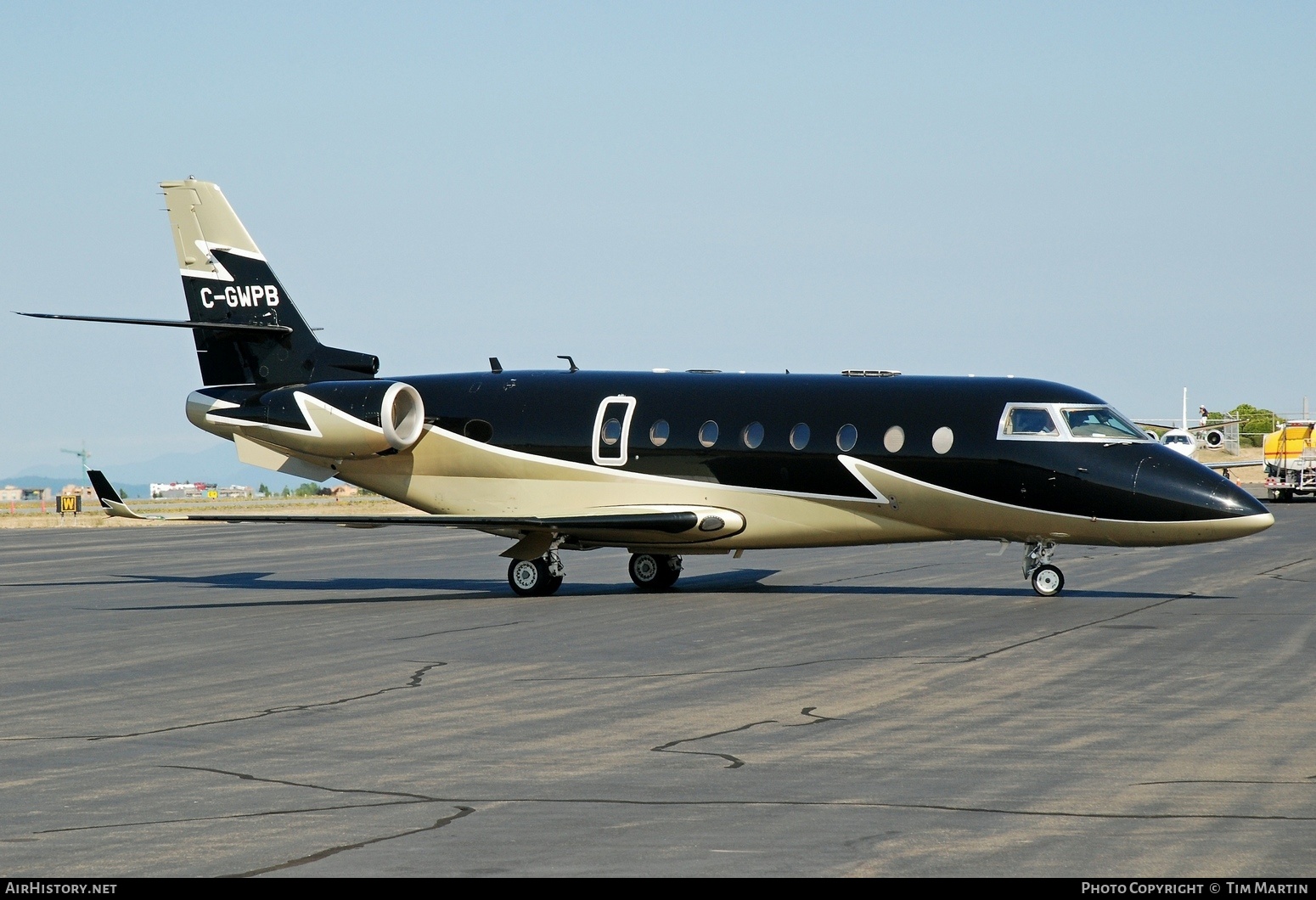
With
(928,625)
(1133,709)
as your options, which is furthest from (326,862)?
(928,625)

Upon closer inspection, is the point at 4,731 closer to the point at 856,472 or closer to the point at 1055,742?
the point at 1055,742

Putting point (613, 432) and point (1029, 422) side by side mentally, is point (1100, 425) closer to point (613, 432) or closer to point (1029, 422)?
point (1029, 422)

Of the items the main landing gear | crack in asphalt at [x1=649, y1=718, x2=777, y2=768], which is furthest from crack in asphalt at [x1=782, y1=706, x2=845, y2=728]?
the main landing gear

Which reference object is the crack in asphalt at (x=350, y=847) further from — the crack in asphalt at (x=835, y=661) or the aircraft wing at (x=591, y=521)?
the aircraft wing at (x=591, y=521)

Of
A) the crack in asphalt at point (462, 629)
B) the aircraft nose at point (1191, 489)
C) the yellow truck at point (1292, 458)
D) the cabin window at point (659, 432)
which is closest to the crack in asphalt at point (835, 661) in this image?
the aircraft nose at point (1191, 489)

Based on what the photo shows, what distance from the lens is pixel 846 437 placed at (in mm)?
21656

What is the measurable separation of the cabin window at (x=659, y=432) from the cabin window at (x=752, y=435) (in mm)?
1239

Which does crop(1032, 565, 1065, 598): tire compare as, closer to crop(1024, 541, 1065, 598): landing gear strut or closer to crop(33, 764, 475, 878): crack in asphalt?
crop(1024, 541, 1065, 598): landing gear strut

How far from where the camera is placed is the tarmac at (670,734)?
7.55 m

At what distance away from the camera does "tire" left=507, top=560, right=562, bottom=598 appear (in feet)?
75.9

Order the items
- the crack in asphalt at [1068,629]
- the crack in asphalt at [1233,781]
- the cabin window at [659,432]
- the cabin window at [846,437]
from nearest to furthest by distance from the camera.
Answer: the crack in asphalt at [1233,781] → the crack in asphalt at [1068,629] → the cabin window at [846,437] → the cabin window at [659,432]

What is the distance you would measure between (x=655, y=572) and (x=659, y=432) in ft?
7.81

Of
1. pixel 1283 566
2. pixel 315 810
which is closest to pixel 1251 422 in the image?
pixel 1283 566

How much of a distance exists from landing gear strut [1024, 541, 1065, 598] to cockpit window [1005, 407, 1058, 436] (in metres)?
1.62
